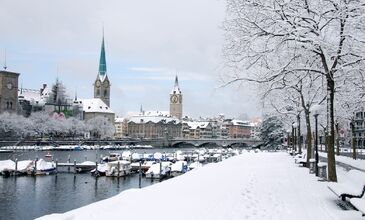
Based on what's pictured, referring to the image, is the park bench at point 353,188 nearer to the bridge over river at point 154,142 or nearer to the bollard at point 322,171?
the bollard at point 322,171

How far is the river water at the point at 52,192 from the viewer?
103ft

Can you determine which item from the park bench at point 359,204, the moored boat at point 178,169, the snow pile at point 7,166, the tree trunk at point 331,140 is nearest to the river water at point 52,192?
the snow pile at point 7,166

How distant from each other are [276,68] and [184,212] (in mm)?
8014

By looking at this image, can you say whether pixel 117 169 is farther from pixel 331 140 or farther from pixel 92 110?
pixel 92 110

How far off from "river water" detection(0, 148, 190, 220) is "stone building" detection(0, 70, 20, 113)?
316 feet

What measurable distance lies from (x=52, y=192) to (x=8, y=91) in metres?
113

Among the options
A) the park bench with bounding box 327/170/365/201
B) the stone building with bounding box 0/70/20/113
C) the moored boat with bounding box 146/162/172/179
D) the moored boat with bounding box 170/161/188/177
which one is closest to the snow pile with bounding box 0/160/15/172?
the moored boat with bounding box 146/162/172/179

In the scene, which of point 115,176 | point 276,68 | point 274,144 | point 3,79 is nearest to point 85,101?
point 3,79

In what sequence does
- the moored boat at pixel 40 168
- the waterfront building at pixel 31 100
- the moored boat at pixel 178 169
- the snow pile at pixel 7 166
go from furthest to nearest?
the waterfront building at pixel 31 100 < the moored boat at pixel 40 168 < the moored boat at pixel 178 169 < the snow pile at pixel 7 166

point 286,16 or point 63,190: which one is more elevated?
point 286,16

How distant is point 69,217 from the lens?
1117 cm

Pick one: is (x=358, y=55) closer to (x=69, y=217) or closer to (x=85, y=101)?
(x=69, y=217)

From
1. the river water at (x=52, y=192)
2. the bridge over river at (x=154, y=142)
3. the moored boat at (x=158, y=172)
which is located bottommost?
the river water at (x=52, y=192)

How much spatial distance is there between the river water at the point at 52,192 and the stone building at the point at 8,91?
96.4m
